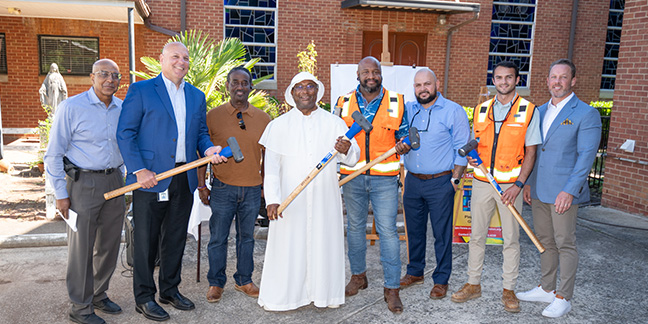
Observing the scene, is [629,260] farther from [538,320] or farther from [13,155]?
[13,155]

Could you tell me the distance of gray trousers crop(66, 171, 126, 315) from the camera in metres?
3.90

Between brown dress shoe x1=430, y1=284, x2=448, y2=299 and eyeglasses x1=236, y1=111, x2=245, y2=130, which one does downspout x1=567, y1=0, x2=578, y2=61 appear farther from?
eyeglasses x1=236, y1=111, x2=245, y2=130

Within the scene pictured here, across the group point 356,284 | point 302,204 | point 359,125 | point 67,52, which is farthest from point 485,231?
point 67,52

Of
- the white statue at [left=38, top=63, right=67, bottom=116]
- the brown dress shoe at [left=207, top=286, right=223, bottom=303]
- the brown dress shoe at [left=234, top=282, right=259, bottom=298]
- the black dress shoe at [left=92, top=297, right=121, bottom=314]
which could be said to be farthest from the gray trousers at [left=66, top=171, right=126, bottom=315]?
the white statue at [left=38, top=63, right=67, bottom=116]

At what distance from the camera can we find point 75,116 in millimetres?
3846

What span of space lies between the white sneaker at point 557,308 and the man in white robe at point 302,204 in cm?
188

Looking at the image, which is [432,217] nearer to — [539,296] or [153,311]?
[539,296]

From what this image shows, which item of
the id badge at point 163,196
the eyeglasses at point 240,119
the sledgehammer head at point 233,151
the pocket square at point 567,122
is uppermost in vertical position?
the pocket square at point 567,122

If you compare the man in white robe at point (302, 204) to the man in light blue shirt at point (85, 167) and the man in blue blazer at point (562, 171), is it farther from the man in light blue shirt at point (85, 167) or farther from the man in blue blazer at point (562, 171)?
the man in blue blazer at point (562, 171)

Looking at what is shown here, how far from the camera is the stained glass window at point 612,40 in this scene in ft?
48.8

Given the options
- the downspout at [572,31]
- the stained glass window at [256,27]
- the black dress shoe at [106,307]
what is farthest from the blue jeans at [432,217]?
the downspout at [572,31]

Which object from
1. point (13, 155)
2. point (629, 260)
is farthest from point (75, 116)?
point (13, 155)

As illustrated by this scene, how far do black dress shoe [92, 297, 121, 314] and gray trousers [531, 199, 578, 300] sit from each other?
376cm

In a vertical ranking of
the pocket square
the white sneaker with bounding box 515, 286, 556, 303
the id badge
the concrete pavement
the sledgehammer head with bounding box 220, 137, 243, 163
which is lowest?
the concrete pavement
